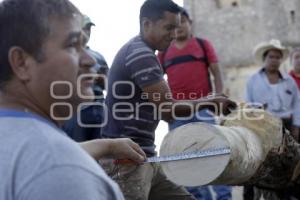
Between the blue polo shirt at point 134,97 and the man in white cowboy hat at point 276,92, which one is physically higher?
the blue polo shirt at point 134,97

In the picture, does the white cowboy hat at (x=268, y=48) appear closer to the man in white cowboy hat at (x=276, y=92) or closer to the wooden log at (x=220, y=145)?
the man in white cowboy hat at (x=276, y=92)

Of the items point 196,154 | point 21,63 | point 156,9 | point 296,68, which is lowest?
point 296,68

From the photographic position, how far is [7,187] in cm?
144

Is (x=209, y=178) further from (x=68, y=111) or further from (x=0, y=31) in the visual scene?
(x=0, y=31)

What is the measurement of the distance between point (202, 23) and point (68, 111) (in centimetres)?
2182

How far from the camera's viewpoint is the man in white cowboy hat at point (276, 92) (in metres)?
6.77

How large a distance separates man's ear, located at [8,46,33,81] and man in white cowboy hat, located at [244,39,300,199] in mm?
5250

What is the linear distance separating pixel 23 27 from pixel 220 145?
1868mm

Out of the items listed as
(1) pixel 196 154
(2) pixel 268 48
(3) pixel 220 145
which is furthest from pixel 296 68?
(1) pixel 196 154

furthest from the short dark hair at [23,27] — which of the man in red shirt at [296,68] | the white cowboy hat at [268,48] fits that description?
the man in red shirt at [296,68]

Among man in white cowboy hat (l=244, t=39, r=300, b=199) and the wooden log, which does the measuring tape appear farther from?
man in white cowboy hat (l=244, t=39, r=300, b=199)

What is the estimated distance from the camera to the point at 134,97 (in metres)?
4.05

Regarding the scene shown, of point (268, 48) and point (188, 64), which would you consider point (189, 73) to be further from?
point (268, 48)

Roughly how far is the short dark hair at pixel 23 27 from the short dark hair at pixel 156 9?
2.68 metres
